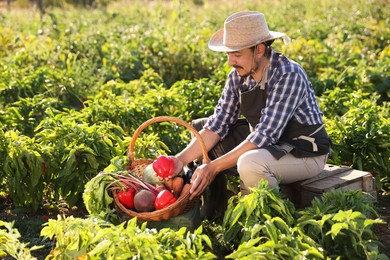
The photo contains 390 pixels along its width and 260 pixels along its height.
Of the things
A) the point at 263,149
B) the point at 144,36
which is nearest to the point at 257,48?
the point at 263,149

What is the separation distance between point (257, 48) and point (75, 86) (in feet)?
10.2

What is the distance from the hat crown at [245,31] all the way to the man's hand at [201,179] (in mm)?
755

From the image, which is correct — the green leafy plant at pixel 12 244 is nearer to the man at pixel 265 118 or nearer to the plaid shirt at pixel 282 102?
the man at pixel 265 118

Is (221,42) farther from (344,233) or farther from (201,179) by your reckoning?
(344,233)

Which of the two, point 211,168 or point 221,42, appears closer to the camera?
point 211,168

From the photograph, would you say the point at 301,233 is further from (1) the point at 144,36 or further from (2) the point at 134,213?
(1) the point at 144,36

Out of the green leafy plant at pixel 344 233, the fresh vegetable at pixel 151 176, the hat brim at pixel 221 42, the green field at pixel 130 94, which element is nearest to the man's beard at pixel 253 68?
the hat brim at pixel 221 42

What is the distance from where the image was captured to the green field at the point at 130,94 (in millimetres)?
4750

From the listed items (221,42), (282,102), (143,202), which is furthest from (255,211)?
(221,42)

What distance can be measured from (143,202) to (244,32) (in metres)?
1.17

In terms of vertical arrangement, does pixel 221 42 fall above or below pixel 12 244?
above

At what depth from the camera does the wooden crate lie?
418 centimetres

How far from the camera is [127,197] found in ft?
13.2

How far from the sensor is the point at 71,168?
4.64 metres
